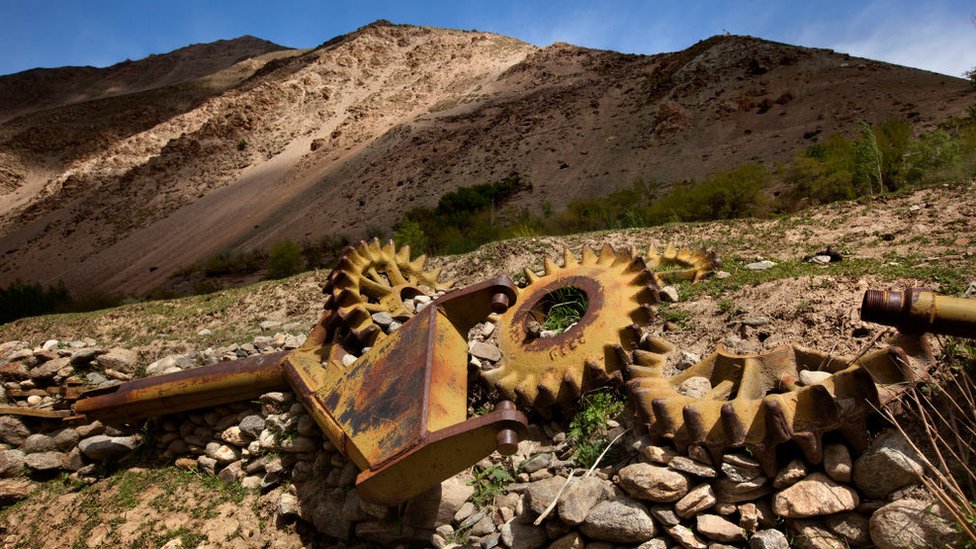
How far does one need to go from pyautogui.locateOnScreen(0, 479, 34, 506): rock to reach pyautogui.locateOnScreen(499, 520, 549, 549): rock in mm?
4210

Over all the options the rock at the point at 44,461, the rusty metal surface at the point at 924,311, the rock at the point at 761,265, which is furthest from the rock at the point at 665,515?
the rock at the point at 44,461

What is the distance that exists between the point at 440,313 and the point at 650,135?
2055 centimetres

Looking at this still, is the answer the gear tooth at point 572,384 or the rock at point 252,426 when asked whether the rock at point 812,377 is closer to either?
the gear tooth at point 572,384

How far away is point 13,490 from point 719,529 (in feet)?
17.5

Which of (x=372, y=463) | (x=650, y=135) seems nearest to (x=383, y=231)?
(x=650, y=135)

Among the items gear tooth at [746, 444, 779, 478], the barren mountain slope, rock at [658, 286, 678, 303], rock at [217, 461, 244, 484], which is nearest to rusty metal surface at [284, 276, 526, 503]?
rock at [217, 461, 244, 484]

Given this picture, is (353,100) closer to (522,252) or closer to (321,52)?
(321,52)

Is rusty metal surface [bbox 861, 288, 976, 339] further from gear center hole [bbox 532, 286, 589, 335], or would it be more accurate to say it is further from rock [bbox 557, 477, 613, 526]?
gear center hole [bbox 532, 286, 589, 335]

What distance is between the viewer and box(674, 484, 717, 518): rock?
252cm

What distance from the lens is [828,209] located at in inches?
304

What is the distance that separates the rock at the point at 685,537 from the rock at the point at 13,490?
16.7 ft

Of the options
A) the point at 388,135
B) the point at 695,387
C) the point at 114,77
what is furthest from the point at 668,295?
the point at 114,77

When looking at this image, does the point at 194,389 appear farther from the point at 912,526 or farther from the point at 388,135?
the point at 388,135

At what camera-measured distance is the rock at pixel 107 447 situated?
15.6 feet
